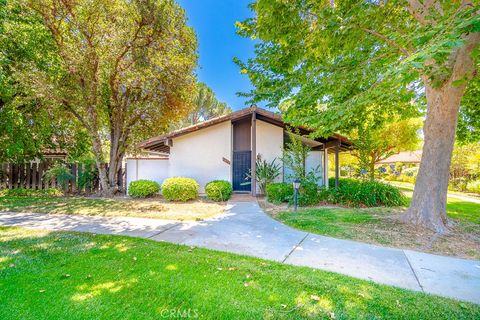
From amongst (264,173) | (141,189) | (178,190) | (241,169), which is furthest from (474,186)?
(141,189)

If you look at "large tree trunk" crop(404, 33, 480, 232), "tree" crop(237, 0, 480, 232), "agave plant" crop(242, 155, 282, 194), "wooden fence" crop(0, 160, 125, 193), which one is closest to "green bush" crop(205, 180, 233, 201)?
"agave plant" crop(242, 155, 282, 194)

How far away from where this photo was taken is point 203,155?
460 inches

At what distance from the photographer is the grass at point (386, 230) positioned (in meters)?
4.45

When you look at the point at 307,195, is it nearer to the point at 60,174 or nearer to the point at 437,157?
the point at 437,157

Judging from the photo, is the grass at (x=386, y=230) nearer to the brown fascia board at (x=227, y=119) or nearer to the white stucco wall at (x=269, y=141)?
the brown fascia board at (x=227, y=119)

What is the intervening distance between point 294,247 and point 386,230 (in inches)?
105

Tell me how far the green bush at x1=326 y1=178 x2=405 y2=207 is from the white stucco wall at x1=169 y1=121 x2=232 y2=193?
17.1 ft

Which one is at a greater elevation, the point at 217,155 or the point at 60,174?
the point at 217,155

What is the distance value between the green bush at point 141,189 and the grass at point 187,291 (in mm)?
6342

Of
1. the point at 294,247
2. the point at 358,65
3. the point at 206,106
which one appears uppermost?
the point at 206,106

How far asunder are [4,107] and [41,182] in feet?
13.4

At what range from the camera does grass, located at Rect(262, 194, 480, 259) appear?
14.6ft

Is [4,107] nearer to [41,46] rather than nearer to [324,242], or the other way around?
[41,46]

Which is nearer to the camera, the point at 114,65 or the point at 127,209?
the point at 127,209
